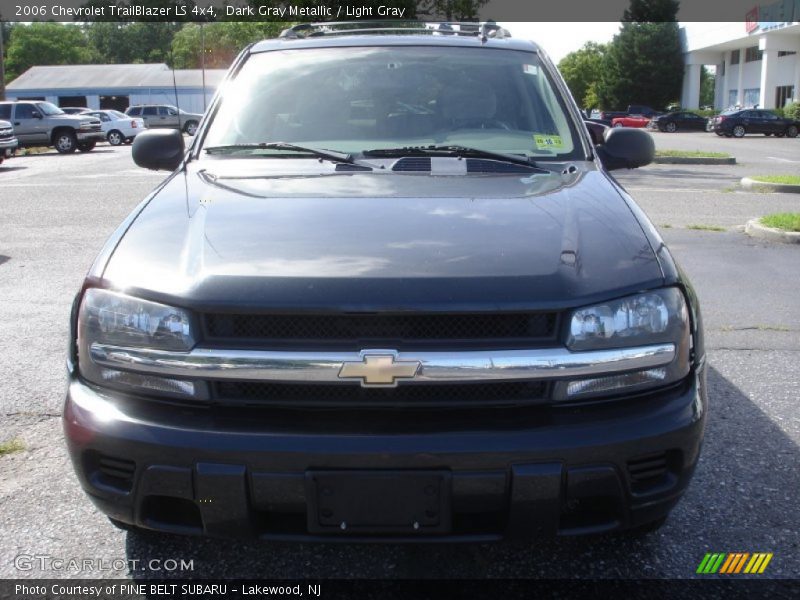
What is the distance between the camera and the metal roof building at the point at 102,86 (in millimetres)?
61625

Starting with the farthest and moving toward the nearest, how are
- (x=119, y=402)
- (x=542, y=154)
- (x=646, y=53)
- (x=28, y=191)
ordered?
(x=646, y=53)
(x=28, y=191)
(x=542, y=154)
(x=119, y=402)

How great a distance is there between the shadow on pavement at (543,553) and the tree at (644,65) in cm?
6948

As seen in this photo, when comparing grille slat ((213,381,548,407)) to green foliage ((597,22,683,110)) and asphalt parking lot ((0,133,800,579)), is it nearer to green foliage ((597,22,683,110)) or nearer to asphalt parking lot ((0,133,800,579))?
asphalt parking lot ((0,133,800,579))

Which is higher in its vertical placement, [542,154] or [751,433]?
[542,154]

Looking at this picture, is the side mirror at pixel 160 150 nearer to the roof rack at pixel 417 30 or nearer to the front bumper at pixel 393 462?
the roof rack at pixel 417 30

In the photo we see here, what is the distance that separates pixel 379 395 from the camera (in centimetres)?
225

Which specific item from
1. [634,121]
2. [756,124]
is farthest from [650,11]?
[756,124]

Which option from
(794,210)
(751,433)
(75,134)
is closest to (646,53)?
(75,134)

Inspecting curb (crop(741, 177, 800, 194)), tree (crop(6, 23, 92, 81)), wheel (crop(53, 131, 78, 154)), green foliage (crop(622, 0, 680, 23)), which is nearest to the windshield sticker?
curb (crop(741, 177, 800, 194))

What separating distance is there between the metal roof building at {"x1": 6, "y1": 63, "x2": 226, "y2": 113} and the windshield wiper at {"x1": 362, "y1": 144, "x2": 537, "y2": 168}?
59619 millimetres

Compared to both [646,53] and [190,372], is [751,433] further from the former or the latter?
[646,53]

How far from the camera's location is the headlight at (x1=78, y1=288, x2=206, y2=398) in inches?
89.8

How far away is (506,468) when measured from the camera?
2.15 metres

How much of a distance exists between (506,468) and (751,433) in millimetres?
2160
